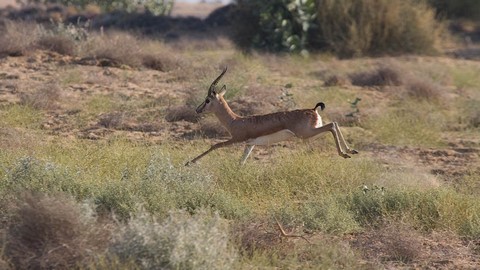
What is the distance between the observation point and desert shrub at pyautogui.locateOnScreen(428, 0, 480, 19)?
1249 inches

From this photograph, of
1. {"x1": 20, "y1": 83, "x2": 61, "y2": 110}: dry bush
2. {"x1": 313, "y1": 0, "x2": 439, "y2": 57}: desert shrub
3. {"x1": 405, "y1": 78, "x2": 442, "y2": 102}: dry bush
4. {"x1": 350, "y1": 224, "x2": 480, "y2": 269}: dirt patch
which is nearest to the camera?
{"x1": 350, "y1": 224, "x2": 480, "y2": 269}: dirt patch

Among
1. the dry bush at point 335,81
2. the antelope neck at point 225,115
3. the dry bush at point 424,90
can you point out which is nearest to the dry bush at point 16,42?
the dry bush at point 335,81

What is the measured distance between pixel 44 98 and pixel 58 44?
4468mm

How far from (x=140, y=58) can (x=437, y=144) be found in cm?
721

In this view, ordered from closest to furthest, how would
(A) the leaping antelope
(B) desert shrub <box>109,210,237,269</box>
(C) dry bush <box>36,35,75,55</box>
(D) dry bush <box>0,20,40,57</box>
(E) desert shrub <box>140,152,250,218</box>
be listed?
1. (B) desert shrub <box>109,210,237,269</box>
2. (E) desert shrub <box>140,152,250,218</box>
3. (A) the leaping antelope
4. (D) dry bush <box>0,20,40,57</box>
5. (C) dry bush <box>36,35,75,55</box>

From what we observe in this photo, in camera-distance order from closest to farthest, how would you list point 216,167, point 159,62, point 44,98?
point 216,167 → point 44,98 → point 159,62

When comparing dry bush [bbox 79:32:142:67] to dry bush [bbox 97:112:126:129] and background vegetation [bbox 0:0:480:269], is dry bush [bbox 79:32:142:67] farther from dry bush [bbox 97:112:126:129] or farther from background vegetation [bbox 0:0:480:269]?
dry bush [bbox 97:112:126:129]

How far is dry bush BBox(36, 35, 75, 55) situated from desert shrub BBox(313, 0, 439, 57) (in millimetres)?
8100

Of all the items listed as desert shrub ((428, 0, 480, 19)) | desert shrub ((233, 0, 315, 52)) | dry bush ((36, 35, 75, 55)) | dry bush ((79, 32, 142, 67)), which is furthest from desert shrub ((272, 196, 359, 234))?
desert shrub ((428, 0, 480, 19))

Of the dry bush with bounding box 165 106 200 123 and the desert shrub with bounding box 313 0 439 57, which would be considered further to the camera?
the desert shrub with bounding box 313 0 439 57

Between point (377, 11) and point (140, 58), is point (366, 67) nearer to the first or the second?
point (377, 11)

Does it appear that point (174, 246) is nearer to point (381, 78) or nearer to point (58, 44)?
point (58, 44)

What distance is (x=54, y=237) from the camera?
6.41 metres

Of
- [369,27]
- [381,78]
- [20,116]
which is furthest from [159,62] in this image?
[369,27]
